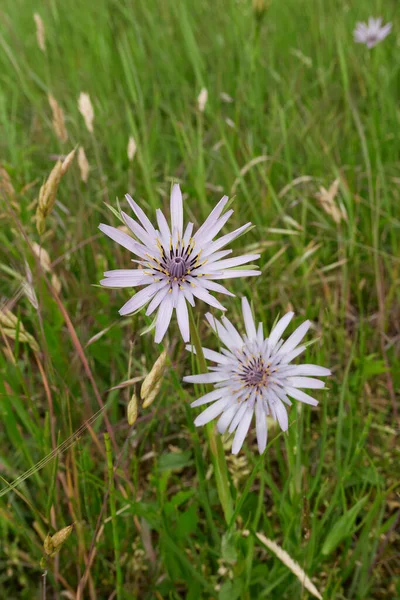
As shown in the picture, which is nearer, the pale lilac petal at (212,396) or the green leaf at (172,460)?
the pale lilac petal at (212,396)

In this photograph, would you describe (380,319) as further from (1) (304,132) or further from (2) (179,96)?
(2) (179,96)

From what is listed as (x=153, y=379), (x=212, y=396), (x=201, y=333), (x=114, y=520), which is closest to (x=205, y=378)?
(x=212, y=396)

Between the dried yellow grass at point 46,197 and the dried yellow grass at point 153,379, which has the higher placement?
the dried yellow grass at point 46,197

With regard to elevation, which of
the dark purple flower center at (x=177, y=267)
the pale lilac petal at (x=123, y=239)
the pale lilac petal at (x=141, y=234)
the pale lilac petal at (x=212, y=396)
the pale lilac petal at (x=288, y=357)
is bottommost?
the pale lilac petal at (x=212, y=396)

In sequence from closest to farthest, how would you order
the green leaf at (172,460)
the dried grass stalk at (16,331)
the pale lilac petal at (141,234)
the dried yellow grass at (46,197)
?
the pale lilac petal at (141,234)
the dried yellow grass at (46,197)
the dried grass stalk at (16,331)
the green leaf at (172,460)

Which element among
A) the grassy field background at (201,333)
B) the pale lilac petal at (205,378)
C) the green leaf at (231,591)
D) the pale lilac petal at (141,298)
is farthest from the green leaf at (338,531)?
the pale lilac petal at (141,298)

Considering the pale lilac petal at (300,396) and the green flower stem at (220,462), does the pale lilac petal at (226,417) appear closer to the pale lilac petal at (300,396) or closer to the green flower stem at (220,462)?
the green flower stem at (220,462)

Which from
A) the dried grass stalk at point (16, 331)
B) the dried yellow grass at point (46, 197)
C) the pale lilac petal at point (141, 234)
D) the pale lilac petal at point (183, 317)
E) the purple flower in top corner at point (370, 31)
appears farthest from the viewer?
the purple flower in top corner at point (370, 31)
